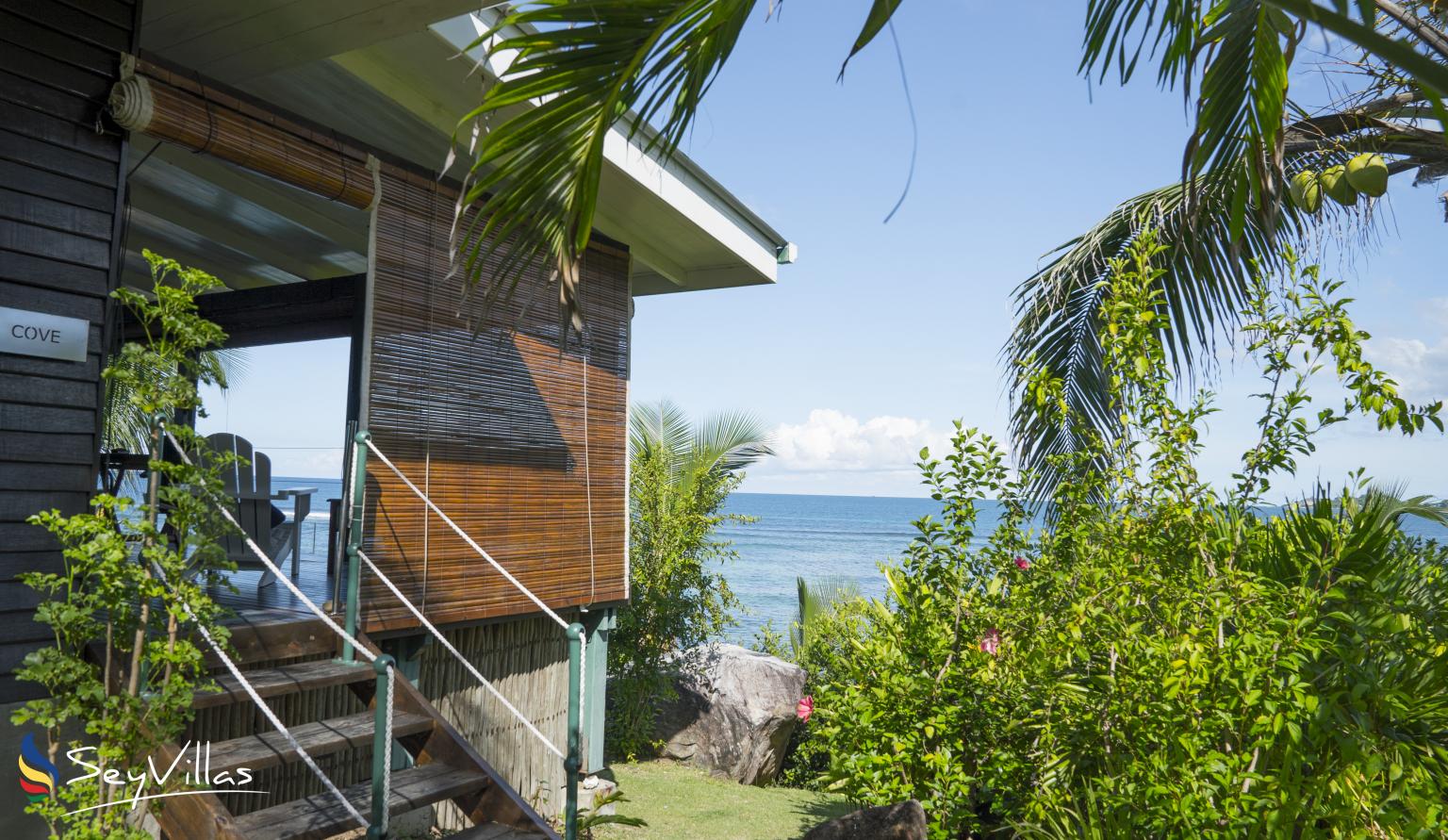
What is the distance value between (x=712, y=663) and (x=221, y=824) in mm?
6349

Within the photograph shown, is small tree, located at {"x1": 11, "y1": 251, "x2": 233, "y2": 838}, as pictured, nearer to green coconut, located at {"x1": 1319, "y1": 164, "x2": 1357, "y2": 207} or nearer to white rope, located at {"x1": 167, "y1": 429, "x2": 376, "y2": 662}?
white rope, located at {"x1": 167, "y1": 429, "x2": 376, "y2": 662}

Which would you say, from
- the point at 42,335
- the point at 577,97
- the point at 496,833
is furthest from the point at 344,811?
the point at 577,97

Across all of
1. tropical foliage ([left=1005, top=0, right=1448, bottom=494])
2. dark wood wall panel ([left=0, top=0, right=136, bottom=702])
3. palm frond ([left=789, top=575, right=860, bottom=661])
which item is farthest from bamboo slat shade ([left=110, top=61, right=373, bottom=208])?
palm frond ([left=789, top=575, right=860, bottom=661])

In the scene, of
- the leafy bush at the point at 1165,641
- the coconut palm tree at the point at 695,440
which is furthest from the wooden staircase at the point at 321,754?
the coconut palm tree at the point at 695,440

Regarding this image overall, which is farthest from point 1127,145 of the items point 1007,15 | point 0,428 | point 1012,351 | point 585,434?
point 0,428

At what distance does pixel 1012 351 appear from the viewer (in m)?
6.21

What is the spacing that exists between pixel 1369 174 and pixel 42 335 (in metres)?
4.62

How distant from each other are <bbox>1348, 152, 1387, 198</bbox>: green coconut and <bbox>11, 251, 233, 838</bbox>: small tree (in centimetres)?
386

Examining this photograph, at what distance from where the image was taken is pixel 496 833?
3.56 metres

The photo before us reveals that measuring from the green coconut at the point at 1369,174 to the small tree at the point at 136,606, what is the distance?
3863 mm

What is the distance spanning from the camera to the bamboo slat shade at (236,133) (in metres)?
3.41

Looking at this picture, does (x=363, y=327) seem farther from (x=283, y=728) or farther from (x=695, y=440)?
(x=695, y=440)

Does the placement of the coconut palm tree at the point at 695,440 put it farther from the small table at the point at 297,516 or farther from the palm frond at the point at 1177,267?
the palm frond at the point at 1177,267

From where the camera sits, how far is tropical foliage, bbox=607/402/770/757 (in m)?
8.43
